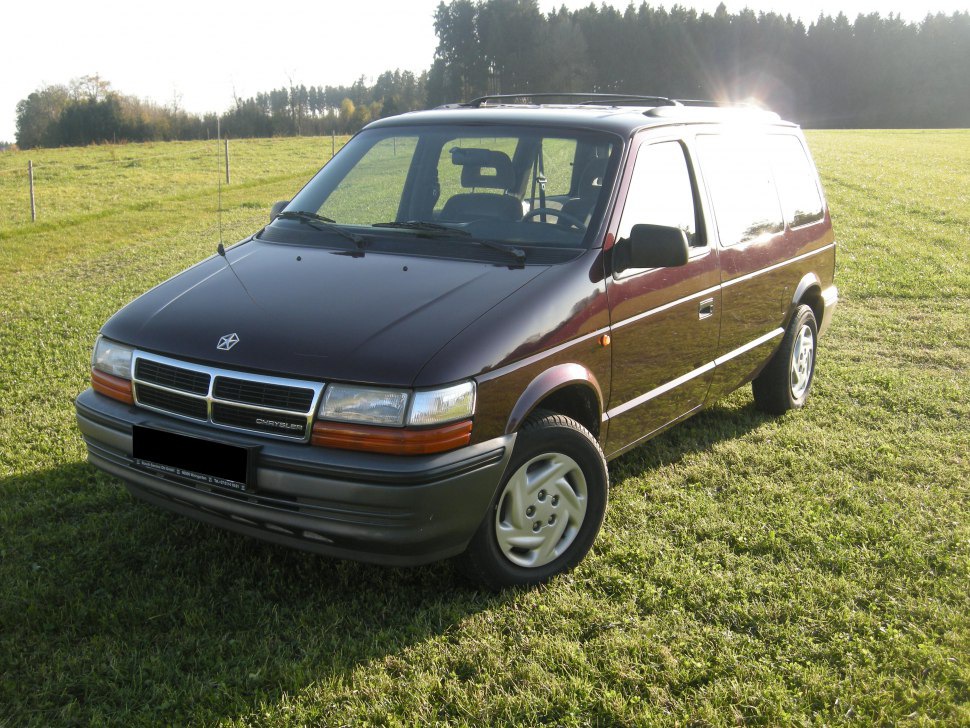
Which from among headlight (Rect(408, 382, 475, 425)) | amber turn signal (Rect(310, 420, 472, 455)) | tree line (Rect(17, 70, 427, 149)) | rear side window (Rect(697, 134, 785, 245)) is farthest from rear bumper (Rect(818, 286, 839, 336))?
tree line (Rect(17, 70, 427, 149))

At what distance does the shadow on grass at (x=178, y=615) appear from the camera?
304 centimetres

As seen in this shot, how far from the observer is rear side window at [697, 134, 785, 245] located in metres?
4.88

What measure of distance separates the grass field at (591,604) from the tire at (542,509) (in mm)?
126

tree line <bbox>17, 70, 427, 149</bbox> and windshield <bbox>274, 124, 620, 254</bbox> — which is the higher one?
tree line <bbox>17, 70, 427, 149</bbox>

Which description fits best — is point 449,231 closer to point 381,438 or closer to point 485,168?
point 485,168

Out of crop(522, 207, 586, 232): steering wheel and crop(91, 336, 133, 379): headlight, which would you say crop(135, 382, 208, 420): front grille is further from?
crop(522, 207, 586, 232): steering wheel

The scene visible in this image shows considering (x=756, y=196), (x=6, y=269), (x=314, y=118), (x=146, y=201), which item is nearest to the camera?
(x=756, y=196)

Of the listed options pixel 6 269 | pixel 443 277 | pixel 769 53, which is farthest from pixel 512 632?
pixel 769 53

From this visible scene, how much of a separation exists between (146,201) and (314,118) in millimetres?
34728

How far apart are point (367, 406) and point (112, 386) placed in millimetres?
1257

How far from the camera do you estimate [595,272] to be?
390 centimetres

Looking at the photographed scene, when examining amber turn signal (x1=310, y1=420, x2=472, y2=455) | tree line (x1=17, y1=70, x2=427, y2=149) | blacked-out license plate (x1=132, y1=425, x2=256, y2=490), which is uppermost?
tree line (x1=17, y1=70, x2=427, y2=149)

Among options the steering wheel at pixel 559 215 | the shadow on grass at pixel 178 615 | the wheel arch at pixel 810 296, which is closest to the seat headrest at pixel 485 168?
the steering wheel at pixel 559 215

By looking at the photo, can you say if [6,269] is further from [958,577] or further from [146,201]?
[958,577]
